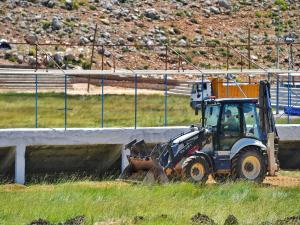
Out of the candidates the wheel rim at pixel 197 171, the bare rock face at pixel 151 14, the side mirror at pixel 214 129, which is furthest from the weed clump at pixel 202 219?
the bare rock face at pixel 151 14

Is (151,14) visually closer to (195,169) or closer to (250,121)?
(250,121)

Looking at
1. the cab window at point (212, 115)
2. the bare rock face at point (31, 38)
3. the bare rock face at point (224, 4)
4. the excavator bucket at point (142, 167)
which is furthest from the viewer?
the bare rock face at point (224, 4)

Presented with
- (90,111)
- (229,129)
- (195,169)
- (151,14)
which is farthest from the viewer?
(151,14)

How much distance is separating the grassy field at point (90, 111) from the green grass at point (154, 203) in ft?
42.0

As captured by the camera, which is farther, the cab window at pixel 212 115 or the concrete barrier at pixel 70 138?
the concrete barrier at pixel 70 138

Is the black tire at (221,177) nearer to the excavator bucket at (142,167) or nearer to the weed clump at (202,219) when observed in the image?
the excavator bucket at (142,167)

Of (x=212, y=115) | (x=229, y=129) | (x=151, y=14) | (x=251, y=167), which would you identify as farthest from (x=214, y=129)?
(x=151, y=14)

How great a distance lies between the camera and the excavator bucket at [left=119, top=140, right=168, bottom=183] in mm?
23859

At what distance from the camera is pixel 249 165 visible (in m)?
24.8

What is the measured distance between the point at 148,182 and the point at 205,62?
5609cm

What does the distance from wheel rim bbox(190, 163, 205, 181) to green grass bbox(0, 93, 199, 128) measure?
1064 centimetres

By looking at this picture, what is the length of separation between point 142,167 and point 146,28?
6274 cm

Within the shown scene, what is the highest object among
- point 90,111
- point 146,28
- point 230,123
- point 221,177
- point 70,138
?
point 146,28

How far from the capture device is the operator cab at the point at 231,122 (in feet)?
80.9
